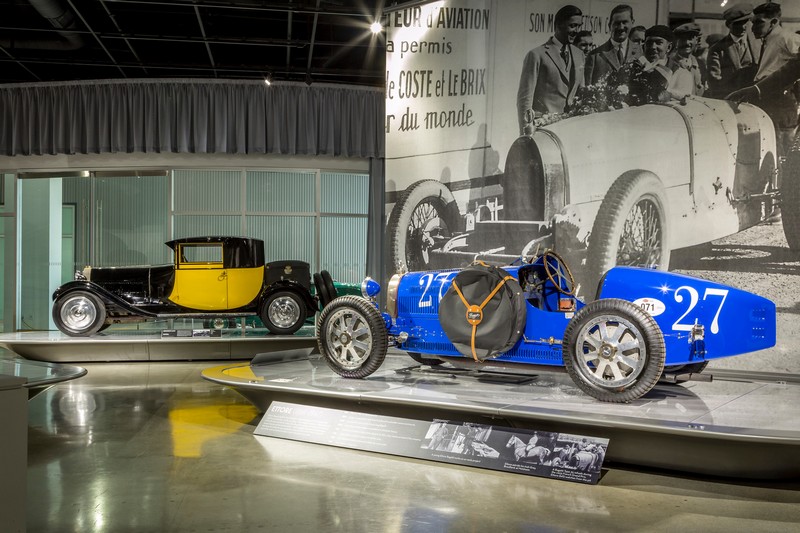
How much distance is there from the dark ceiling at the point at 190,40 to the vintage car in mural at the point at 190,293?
9.71 ft

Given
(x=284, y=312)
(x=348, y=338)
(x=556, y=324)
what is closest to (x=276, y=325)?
(x=284, y=312)

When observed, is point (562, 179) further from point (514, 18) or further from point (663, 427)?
point (663, 427)

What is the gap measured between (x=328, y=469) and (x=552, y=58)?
188 inches

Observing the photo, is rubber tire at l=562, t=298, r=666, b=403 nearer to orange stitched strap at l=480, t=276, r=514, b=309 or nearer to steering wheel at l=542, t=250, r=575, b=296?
orange stitched strap at l=480, t=276, r=514, b=309

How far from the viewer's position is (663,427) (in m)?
3.70

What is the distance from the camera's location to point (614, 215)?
6883 mm

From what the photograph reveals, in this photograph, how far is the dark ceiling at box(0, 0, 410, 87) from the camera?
932cm

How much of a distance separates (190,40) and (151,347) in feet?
13.7

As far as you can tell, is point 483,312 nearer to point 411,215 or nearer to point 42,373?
point 411,215

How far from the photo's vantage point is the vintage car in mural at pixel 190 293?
9195 millimetres

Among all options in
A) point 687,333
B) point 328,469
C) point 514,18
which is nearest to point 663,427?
point 687,333

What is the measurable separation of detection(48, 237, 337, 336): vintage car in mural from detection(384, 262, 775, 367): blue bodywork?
427 cm

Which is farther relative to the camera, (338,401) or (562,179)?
(562,179)

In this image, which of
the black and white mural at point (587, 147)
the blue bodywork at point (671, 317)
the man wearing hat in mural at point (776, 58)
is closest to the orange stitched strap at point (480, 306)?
the blue bodywork at point (671, 317)
